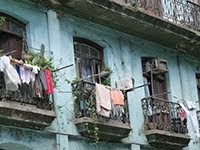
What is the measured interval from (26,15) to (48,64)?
4.52 feet

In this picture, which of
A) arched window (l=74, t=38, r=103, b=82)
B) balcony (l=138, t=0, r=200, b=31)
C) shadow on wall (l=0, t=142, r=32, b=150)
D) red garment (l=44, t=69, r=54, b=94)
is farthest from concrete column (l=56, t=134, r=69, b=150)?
balcony (l=138, t=0, r=200, b=31)

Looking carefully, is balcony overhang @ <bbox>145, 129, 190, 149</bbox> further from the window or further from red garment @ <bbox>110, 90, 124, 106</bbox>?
red garment @ <bbox>110, 90, 124, 106</bbox>

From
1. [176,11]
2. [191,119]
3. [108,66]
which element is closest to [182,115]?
[191,119]

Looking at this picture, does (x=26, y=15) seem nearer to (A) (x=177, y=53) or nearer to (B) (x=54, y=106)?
(B) (x=54, y=106)

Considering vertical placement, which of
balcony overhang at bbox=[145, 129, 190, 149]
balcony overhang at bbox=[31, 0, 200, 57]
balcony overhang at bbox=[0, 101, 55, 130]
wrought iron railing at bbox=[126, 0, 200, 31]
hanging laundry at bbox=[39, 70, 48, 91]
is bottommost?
balcony overhang at bbox=[145, 129, 190, 149]

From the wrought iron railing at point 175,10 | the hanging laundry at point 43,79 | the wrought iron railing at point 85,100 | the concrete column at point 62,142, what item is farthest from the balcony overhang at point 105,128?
the wrought iron railing at point 175,10

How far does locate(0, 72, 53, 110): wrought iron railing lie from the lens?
13430mm

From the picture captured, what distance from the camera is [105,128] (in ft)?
50.2

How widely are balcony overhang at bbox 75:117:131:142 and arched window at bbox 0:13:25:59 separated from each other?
6.56 ft

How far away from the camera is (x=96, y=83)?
602 inches

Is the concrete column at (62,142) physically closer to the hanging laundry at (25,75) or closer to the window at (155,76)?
A: the hanging laundry at (25,75)

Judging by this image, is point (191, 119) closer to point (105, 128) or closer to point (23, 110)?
point (105, 128)

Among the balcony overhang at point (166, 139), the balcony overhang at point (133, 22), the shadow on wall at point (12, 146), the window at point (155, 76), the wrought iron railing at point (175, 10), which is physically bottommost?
the shadow on wall at point (12, 146)

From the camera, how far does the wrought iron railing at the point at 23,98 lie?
13.4 meters
